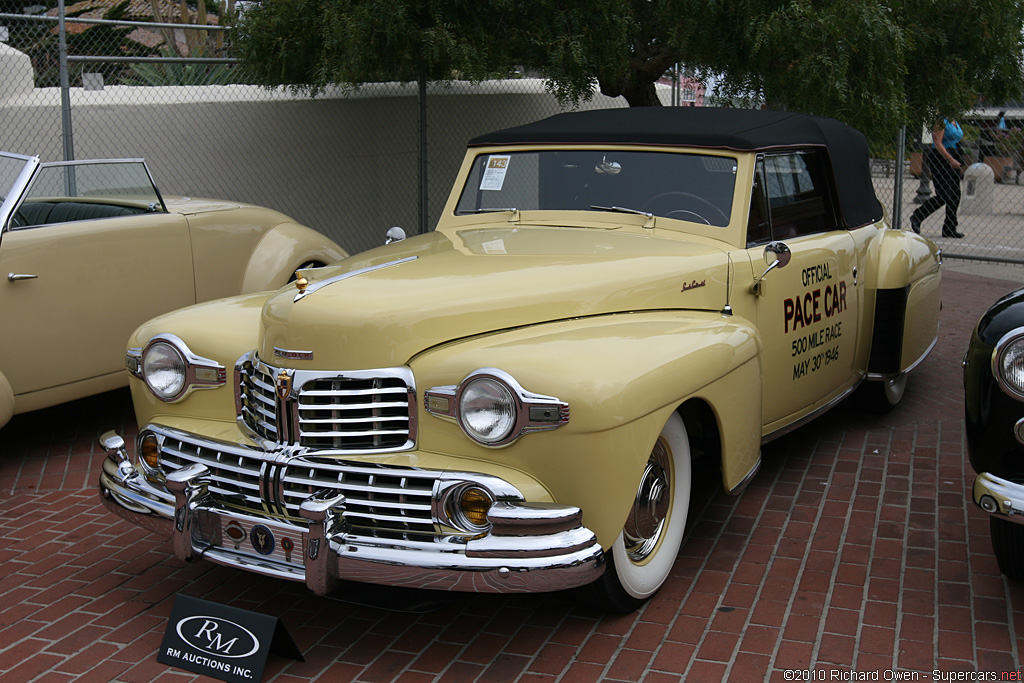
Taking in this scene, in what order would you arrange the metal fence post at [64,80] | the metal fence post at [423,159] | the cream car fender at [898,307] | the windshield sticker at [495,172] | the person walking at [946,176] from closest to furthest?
the windshield sticker at [495,172] < the cream car fender at [898,307] < the metal fence post at [64,80] < the metal fence post at [423,159] < the person walking at [946,176]

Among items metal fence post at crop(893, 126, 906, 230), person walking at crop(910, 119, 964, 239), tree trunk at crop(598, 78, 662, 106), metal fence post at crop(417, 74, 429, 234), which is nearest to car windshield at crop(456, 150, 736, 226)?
metal fence post at crop(417, 74, 429, 234)

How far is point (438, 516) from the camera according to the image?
9.33 ft

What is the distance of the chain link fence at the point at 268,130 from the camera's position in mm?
8094

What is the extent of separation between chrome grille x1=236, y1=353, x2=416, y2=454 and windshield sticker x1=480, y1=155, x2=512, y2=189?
1.80 metres

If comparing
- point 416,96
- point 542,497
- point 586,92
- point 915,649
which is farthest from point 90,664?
point 416,96

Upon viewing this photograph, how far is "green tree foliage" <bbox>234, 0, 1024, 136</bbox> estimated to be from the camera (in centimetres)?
679

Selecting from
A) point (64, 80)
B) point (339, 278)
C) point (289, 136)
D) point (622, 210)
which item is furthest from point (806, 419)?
point (289, 136)

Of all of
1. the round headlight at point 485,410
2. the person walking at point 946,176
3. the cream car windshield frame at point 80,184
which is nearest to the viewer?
the round headlight at point 485,410

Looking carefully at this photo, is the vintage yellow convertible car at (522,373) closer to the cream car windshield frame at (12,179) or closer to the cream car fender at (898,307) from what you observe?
the cream car fender at (898,307)

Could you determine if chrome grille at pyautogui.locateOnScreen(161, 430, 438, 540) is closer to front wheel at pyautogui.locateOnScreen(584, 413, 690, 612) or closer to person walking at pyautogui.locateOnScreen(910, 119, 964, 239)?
front wheel at pyautogui.locateOnScreen(584, 413, 690, 612)

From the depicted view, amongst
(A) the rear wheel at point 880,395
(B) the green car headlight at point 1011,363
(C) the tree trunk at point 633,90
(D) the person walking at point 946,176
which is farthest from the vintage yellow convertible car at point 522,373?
(D) the person walking at point 946,176

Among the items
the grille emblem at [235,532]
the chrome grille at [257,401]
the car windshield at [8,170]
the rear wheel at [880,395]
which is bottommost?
the rear wheel at [880,395]

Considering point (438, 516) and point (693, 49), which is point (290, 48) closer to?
point (693, 49)

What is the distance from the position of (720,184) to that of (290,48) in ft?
15.2
